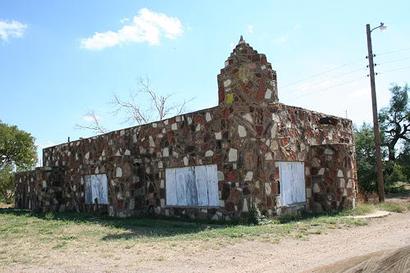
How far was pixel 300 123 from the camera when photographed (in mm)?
15031

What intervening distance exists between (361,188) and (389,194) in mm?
1513

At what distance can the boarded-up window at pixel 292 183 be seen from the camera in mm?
13750

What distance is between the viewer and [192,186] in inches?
580

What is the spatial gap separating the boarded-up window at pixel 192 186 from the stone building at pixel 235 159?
3 cm

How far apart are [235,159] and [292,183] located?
214cm

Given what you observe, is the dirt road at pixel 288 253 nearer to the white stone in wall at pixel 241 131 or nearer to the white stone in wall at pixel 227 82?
the white stone in wall at pixel 241 131

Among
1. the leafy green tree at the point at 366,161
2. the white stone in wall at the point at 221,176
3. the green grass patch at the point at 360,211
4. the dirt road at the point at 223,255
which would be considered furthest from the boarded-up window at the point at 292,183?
the leafy green tree at the point at 366,161

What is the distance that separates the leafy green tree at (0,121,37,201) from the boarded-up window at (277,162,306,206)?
24177 mm

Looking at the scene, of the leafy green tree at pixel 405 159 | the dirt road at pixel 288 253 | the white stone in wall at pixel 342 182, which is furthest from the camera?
the leafy green tree at pixel 405 159

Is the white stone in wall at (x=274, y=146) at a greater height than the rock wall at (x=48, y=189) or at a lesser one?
greater

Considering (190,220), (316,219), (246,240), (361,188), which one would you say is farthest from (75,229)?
(361,188)

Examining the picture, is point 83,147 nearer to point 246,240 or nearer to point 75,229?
point 75,229

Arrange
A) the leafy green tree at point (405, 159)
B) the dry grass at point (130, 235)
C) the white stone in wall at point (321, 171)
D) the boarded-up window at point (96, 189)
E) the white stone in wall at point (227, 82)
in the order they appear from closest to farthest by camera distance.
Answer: the dry grass at point (130, 235) < the white stone in wall at point (227, 82) < the white stone in wall at point (321, 171) < the boarded-up window at point (96, 189) < the leafy green tree at point (405, 159)

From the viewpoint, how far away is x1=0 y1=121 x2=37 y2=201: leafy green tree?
107ft
